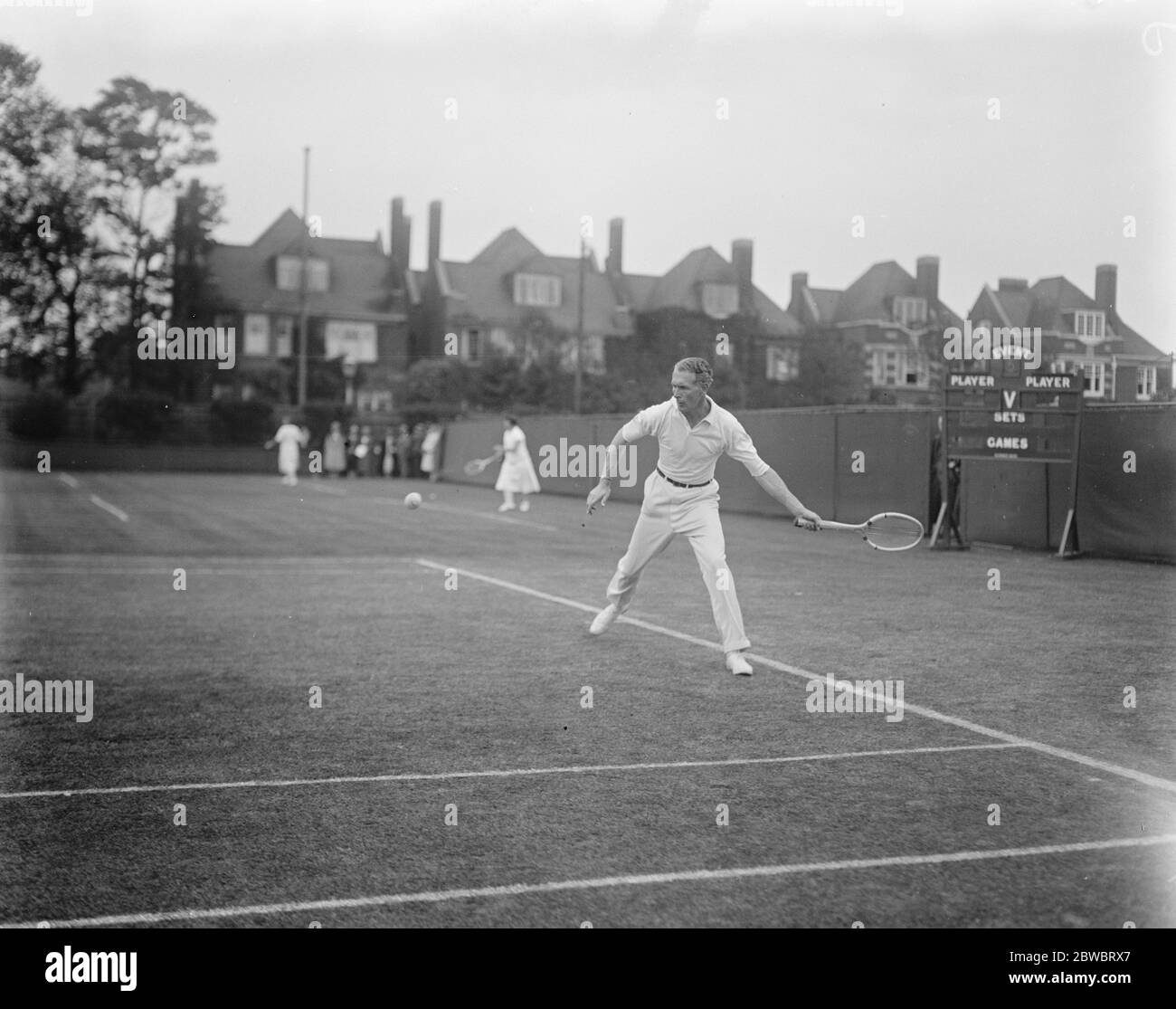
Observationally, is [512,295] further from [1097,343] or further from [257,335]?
[1097,343]

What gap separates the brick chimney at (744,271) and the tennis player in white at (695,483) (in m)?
31.4

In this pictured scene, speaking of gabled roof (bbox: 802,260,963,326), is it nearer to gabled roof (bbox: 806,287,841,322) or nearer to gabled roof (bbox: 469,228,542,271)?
→ gabled roof (bbox: 806,287,841,322)

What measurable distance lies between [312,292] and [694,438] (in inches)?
2432

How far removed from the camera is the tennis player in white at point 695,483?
9.05 metres

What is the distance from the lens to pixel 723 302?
42.7 m

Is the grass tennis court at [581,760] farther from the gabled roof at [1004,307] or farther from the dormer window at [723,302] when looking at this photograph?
the dormer window at [723,302]

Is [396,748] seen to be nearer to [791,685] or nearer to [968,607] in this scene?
[791,685]

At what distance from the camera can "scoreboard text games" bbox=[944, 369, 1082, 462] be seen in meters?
18.9

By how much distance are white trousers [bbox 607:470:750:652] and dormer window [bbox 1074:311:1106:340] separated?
1570 centimetres

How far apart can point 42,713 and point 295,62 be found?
19.9 feet

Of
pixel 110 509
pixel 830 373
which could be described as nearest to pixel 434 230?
pixel 830 373

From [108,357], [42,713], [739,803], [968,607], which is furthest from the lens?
[108,357]
